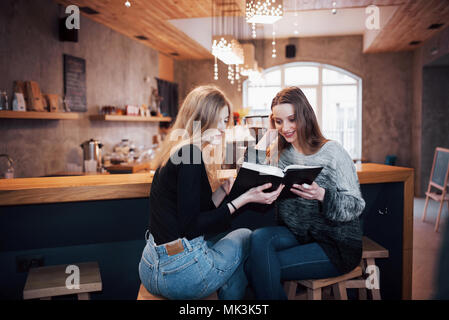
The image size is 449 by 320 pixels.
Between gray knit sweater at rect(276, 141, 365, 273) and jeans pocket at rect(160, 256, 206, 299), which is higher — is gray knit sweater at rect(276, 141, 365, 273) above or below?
above

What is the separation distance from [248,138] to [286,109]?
1.21 ft

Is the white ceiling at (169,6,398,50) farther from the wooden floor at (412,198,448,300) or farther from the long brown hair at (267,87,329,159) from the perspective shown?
the long brown hair at (267,87,329,159)

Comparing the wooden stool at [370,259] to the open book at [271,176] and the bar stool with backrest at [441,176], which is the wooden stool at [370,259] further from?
the bar stool with backrest at [441,176]

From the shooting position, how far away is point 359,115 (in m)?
8.00

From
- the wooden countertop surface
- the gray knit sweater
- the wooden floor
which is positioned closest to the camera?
the gray knit sweater

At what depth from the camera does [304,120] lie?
188 cm

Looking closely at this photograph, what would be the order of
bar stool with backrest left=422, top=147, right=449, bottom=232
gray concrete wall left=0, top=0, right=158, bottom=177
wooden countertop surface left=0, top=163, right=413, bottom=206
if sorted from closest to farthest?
wooden countertop surface left=0, top=163, right=413, bottom=206 → gray concrete wall left=0, top=0, right=158, bottom=177 → bar stool with backrest left=422, top=147, right=449, bottom=232

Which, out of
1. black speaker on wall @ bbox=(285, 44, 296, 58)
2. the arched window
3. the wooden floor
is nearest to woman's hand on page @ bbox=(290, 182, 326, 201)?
the wooden floor

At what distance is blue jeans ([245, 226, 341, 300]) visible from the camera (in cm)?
155

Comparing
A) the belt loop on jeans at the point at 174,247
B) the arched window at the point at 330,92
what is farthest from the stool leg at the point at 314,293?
the arched window at the point at 330,92

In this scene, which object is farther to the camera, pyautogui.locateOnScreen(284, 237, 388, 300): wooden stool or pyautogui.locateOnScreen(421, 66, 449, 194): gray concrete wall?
pyautogui.locateOnScreen(421, 66, 449, 194): gray concrete wall

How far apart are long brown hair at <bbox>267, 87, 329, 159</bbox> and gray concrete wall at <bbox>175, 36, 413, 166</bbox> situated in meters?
6.35

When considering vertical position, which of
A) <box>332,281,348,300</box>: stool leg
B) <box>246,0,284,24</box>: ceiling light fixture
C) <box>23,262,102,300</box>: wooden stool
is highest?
<box>246,0,284,24</box>: ceiling light fixture
